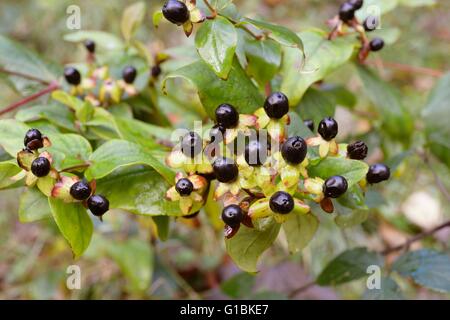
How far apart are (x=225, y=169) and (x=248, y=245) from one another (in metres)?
0.12

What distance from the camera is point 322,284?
40.8 inches

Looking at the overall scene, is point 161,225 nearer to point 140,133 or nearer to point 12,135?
point 140,133

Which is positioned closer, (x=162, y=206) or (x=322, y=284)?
(x=162, y=206)

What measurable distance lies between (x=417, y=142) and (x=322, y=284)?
1.66 ft

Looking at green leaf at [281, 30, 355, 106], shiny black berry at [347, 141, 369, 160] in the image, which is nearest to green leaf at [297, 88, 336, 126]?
green leaf at [281, 30, 355, 106]

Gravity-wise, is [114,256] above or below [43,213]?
above

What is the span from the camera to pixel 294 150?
63cm

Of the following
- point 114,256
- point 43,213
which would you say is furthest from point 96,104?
point 114,256

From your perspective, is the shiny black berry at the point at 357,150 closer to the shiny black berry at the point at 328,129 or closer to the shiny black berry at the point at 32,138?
the shiny black berry at the point at 328,129

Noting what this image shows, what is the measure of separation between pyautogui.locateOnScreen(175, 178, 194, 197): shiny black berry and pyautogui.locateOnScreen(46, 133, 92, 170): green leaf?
160mm

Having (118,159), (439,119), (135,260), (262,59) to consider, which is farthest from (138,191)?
(135,260)

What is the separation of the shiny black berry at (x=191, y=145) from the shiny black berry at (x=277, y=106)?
0.10 m

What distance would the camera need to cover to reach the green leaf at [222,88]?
0.70 metres
